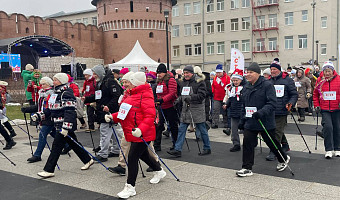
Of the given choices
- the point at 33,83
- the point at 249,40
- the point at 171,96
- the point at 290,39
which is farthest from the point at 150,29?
the point at 171,96

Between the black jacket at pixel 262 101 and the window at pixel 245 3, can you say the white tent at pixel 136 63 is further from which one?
the window at pixel 245 3

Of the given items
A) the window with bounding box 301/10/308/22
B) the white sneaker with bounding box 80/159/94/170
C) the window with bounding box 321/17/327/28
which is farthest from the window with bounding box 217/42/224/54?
the white sneaker with bounding box 80/159/94/170

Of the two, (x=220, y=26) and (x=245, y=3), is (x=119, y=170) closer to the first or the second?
(x=245, y=3)

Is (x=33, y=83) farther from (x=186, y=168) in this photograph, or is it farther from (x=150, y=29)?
(x=150, y=29)

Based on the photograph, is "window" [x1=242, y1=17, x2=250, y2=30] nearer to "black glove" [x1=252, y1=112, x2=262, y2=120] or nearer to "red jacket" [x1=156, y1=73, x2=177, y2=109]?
"red jacket" [x1=156, y1=73, x2=177, y2=109]

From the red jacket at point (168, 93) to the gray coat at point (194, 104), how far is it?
0.24 metres

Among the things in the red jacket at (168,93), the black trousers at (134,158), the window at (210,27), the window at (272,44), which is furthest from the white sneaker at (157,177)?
the window at (210,27)

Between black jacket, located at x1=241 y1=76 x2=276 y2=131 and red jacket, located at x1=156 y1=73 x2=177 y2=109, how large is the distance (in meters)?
2.06

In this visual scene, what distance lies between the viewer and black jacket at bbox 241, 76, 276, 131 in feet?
18.2

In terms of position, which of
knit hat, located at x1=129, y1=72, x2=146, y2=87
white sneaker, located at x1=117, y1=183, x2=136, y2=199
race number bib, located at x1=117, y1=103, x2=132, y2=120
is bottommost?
white sneaker, located at x1=117, y1=183, x2=136, y2=199

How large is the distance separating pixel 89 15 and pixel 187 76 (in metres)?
66.5

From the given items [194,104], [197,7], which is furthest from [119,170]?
[197,7]

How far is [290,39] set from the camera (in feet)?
153

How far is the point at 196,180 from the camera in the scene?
18.5 ft
